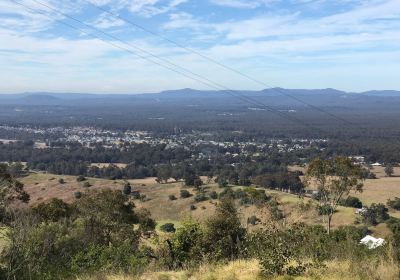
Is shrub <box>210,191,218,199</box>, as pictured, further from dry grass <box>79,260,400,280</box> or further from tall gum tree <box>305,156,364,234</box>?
dry grass <box>79,260,400,280</box>

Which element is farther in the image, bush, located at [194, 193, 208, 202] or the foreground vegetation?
bush, located at [194, 193, 208, 202]

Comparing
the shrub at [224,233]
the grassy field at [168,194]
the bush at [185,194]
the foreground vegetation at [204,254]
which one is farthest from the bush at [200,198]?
the shrub at [224,233]

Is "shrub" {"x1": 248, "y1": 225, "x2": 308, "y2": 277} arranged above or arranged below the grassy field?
above

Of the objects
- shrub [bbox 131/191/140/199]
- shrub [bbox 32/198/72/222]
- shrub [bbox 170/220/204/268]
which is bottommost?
shrub [bbox 131/191/140/199]

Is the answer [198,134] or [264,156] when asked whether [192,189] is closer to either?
[264,156]

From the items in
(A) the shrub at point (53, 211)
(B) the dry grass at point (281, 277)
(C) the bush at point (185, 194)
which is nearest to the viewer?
(B) the dry grass at point (281, 277)

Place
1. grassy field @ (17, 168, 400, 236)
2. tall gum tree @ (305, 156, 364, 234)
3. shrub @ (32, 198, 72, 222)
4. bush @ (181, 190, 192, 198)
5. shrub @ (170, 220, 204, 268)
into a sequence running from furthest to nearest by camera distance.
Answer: bush @ (181, 190, 192, 198) → grassy field @ (17, 168, 400, 236) → tall gum tree @ (305, 156, 364, 234) → shrub @ (32, 198, 72, 222) → shrub @ (170, 220, 204, 268)

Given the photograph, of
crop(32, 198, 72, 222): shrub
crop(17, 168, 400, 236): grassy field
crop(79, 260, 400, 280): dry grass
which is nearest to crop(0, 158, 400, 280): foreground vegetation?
crop(79, 260, 400, 280): dry grass

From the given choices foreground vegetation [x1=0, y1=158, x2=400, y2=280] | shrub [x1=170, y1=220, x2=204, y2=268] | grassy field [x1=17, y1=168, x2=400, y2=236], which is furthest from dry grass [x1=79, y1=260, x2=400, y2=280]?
grassy field [x1=17, y1=168, x2=400, y2=236]

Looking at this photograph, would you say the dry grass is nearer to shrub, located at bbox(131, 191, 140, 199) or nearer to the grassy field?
the grassy field

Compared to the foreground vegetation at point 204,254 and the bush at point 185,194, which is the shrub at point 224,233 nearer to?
the foreground vegetation at point 204,254

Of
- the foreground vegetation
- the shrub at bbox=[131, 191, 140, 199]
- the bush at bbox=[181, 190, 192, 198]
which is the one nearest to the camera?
the foreground vegetation
